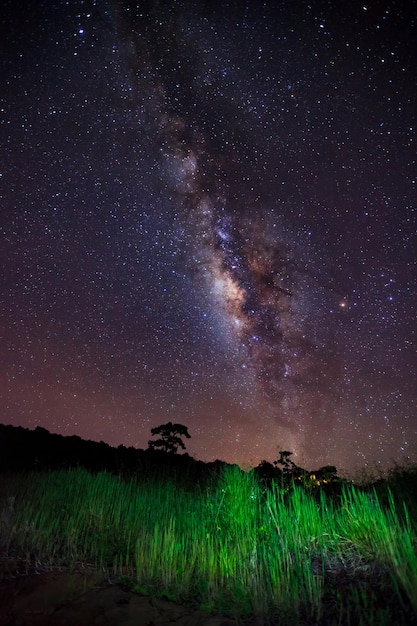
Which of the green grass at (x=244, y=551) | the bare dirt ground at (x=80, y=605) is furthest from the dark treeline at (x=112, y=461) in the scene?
the bare dirt ground at (x=80, y=605)

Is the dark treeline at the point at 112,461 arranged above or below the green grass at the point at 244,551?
above

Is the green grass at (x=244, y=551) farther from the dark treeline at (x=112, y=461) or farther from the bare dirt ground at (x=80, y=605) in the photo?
the dark treeline at (x=112, y=461)

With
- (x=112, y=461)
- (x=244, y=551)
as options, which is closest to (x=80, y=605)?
(x=244, y=551)

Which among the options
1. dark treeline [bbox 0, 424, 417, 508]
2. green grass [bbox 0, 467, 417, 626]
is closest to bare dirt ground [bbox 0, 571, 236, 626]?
green grass [bbox 0, 467, 417, 626]

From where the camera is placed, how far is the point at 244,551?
362 cm

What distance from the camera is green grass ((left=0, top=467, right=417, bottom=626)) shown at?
2758mm

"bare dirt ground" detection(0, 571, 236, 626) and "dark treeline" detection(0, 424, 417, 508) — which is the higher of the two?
"dark treeline" detection(0, 424, 417, 508)

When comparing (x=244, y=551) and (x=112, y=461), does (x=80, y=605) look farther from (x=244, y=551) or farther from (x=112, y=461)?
(x=112, y=461)

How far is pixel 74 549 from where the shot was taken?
4.19 m

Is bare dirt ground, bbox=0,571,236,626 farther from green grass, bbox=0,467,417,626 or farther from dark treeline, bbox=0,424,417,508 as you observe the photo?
dark treeline, bbox=0,424,417,508

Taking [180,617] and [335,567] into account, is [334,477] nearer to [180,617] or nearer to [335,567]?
[335,567]

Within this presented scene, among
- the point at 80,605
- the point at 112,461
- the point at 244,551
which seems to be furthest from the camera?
the point at 112,461

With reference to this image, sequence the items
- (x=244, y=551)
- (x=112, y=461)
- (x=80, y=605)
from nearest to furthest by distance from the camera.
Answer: (x=80, y=605) < (x=244, y=551) < (x=112, y=461)

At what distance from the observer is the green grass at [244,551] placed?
9.05 ft
